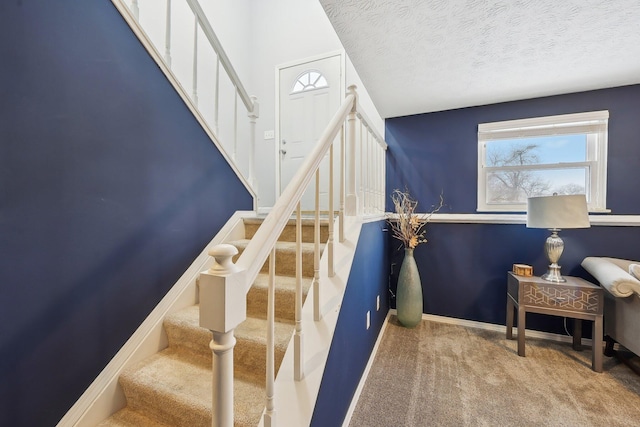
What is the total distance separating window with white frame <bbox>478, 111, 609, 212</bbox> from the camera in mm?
2314

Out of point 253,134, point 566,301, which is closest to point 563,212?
point 566,301

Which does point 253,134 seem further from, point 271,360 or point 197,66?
point 271,360

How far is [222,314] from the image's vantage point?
0.59m

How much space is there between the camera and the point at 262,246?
738mm

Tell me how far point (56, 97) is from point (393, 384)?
7.91 feet

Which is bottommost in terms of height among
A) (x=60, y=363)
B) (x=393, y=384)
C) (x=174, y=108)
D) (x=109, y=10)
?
(x=393, y=384)

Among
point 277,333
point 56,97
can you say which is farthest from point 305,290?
point 56,97

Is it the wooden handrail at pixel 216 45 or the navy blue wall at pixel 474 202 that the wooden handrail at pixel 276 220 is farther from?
the navy blue wall at pixel 474 202

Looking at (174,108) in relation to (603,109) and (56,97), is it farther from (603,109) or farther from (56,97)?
(603,109)

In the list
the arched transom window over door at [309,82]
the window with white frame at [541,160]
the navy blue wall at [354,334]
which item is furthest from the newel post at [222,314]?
the arched transom window over door at [309,82]

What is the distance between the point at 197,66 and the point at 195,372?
7.59ft

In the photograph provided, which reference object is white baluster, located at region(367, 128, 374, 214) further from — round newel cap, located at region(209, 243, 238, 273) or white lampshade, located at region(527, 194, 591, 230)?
round newel cap, located at region(209, 243, 238, 273)

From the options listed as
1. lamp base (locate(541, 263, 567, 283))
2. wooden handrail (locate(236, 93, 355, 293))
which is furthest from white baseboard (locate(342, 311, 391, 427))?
lamp base (locate(541, 263, 567, 283))

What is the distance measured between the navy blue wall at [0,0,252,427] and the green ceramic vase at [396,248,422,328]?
195 cm
